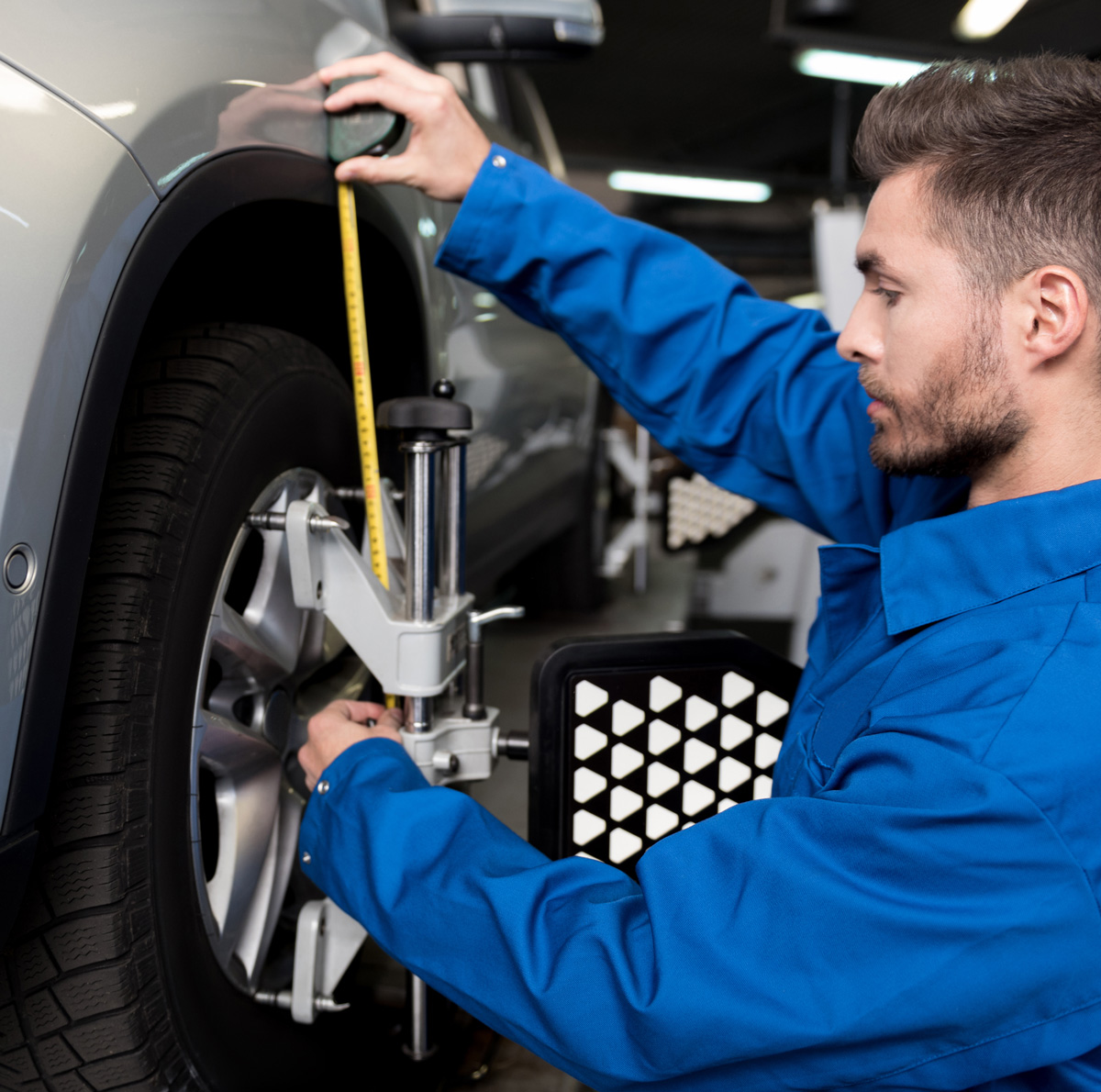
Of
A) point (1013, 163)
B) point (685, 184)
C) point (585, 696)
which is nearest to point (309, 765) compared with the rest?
point (585, 696)

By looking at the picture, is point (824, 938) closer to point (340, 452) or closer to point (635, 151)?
point (340, 452)

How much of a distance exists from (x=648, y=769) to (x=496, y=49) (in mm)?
873

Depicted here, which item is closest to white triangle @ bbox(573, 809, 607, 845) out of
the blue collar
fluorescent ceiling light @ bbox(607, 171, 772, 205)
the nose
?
the blue collar

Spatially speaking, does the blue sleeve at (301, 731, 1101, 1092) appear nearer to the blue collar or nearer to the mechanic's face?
the blue collar

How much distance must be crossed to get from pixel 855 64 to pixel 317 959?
3.53 m

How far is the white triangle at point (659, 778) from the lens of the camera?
3.58 ft

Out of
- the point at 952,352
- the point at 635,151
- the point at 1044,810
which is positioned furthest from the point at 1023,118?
the point at 635,151

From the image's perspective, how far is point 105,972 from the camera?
0.71 metres

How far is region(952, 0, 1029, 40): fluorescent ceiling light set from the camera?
10.2ft

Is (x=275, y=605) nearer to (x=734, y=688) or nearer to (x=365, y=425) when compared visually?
(x=365, y=425)

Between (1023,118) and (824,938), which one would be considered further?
(1023,118)

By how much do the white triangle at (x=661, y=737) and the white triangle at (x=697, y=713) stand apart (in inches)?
0.7

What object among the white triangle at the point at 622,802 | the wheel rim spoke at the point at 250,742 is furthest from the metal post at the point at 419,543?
the white triangle at the point at 622,802

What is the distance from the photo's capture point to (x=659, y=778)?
3.60 ft
